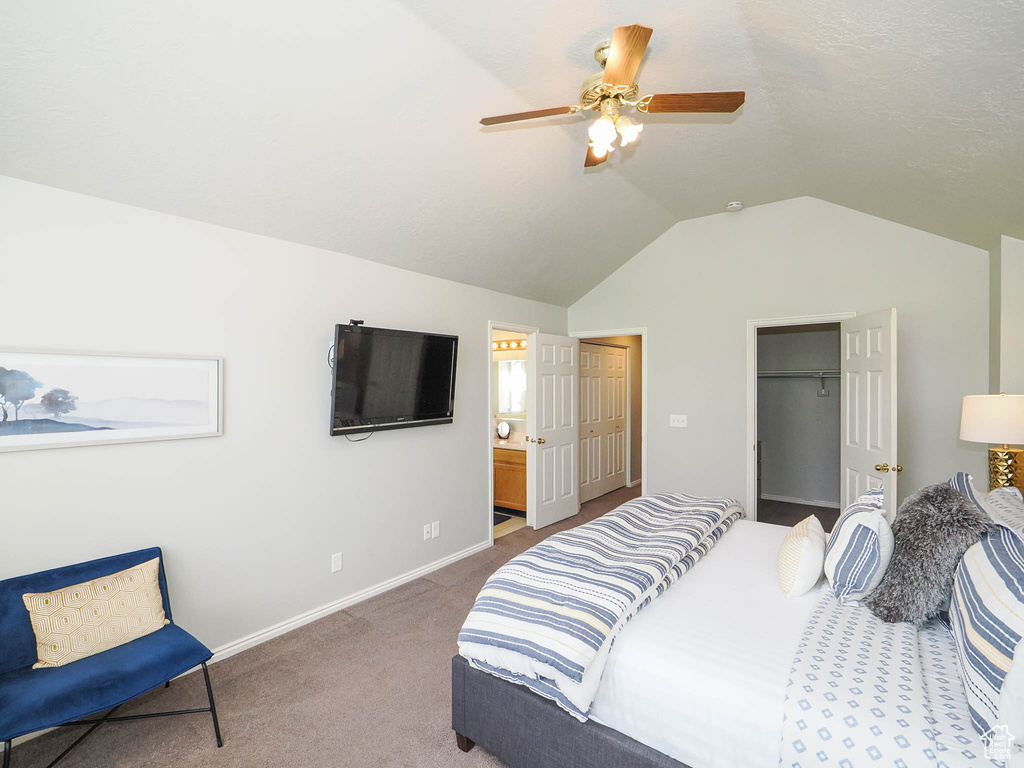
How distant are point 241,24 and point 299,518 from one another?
248 centimetres

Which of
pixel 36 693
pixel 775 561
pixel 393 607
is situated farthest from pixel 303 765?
pixel 775 561

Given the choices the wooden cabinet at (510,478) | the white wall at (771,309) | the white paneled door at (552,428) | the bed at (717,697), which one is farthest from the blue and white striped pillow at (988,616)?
the wooden cabinet at (510,478)

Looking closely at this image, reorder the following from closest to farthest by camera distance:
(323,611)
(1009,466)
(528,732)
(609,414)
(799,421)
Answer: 1. (528,732)
2. (1009,466)
3. (323,611)
4. (799,421)
5. (609,414)

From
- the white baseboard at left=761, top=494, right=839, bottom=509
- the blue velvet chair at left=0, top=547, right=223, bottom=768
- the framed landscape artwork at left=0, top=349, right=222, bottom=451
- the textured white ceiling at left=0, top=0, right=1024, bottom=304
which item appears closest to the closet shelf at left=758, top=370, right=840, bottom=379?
the white baseboard at left=761, top=494, right=839, bottom=509

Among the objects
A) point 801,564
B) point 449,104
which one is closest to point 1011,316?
point 801,564

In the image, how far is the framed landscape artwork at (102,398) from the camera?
6.72ft

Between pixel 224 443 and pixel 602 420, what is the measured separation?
446 centimetres

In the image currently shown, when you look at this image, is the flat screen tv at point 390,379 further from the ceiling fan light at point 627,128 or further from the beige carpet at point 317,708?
the ceiling fan light at point 627,128

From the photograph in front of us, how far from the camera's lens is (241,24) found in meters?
1.80

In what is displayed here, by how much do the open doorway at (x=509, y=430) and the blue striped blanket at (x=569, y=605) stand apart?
274 cm

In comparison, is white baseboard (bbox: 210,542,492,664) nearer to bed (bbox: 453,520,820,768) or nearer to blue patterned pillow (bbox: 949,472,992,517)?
bed (bbox: 453,520,820,768)

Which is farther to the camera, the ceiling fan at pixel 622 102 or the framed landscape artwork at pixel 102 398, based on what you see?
the framed landscape artwork at pixel 102 398

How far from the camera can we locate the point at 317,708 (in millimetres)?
2297

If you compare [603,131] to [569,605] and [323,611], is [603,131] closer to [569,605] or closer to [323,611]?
[569,605]
